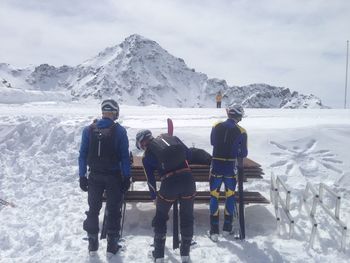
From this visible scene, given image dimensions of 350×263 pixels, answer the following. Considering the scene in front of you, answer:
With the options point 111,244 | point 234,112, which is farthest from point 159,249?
point 234,112

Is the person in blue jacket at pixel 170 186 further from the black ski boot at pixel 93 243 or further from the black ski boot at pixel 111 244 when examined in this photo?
the black ski boot at pixel 93 243

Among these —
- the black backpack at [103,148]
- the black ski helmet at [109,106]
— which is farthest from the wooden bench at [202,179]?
the black ski helmet at [109,106]

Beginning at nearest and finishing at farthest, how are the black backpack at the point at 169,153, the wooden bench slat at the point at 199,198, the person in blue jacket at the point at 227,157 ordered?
the black backpack at the point at 169,153 → the person in blue jacket at the point at 227,157 → the wooden bench slat at the point at 199,198

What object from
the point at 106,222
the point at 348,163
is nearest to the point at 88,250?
the point at 106,222

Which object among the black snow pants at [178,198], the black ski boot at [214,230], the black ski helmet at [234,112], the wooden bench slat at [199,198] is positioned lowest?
the black ski boot at [214,230]

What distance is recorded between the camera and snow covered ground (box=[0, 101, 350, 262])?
7.03 metres

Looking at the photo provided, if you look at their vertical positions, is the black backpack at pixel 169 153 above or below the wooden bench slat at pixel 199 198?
above

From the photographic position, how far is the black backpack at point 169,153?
21.5 feet

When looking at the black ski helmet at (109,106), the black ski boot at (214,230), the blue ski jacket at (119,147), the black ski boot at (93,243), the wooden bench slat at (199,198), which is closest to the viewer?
the black ski boot at (93,243)

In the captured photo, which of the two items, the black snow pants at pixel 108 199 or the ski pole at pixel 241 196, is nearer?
the black snow pants at pixel 108 199

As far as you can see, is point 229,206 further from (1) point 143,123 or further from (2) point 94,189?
(1) point 143,123

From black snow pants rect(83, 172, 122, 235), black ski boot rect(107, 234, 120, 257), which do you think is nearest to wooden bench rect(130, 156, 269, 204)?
black snow pants rect(83, 172, 122, 235)

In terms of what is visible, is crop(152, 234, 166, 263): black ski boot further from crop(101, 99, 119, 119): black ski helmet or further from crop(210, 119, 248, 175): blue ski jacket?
crop(101, 99, 119, 119): black ski helmet

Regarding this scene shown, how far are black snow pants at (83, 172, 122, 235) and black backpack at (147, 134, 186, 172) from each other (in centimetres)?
86
